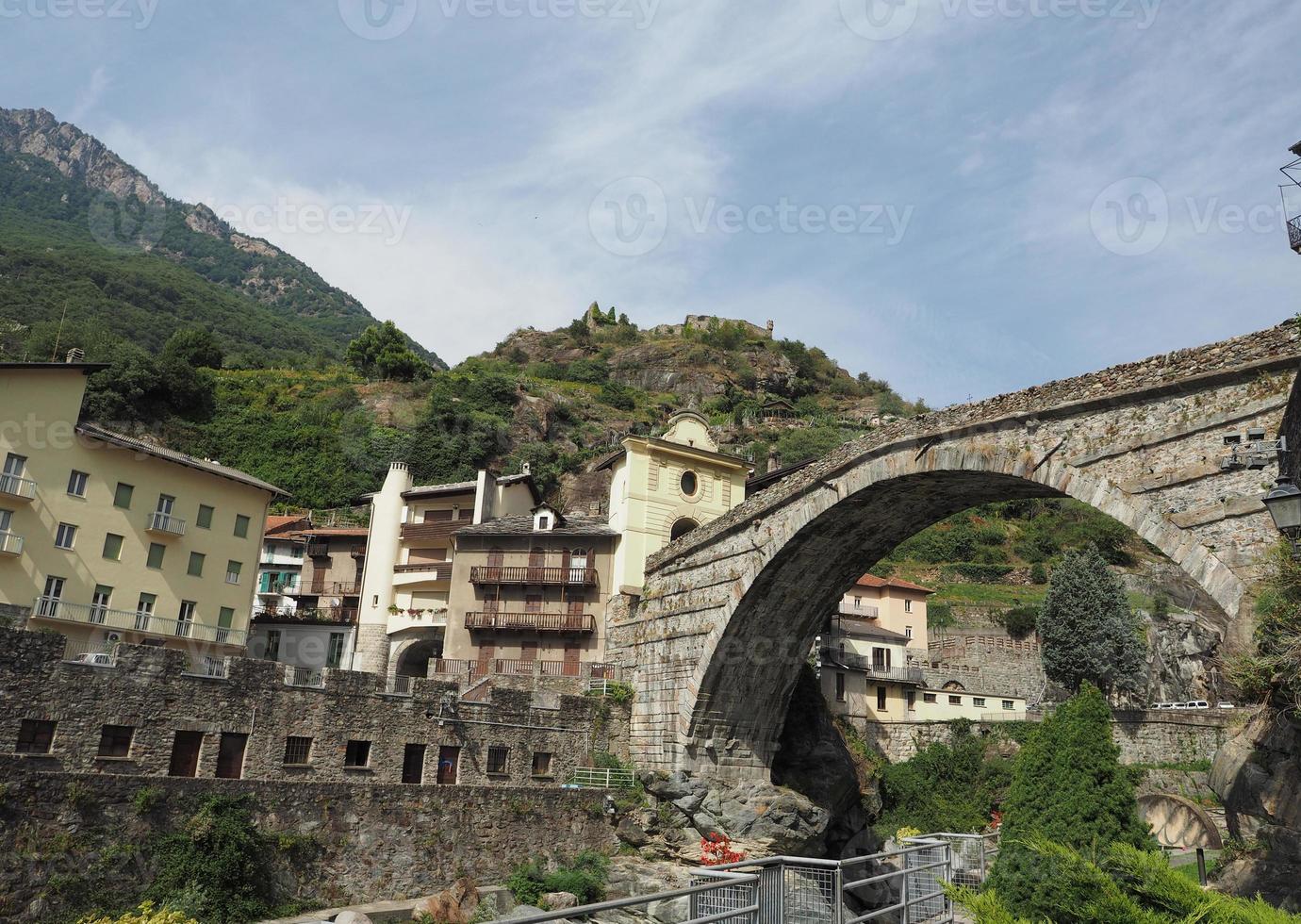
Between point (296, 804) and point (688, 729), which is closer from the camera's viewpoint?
point (296, 804)

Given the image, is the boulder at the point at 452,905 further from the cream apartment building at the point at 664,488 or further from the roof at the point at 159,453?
the roof at the point at 159,453

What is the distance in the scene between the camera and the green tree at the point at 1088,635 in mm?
43656

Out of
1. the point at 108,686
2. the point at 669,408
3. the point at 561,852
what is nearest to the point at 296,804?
the point at 108,686

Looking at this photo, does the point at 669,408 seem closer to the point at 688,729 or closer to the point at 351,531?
the point at 351,531

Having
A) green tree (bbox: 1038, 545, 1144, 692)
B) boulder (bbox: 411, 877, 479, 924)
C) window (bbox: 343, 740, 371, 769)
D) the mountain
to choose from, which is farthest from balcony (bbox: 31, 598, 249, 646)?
the mountain

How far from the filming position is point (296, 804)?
20156 mm

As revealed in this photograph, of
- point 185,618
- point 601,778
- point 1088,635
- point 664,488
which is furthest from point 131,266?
point 1088,635

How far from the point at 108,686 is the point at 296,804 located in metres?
4.46

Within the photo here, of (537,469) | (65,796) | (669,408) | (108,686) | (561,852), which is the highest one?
(669,408)

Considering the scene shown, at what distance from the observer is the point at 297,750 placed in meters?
21.5

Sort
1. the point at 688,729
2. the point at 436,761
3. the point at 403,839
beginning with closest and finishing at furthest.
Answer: the point at 403,839 → the point at 436,761 → the point at 688,729

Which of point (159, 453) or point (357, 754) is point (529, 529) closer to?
point (159, 453)

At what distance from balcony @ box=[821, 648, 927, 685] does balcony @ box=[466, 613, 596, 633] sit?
11.9 meters

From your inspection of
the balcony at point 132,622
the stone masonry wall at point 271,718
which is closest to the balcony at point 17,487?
the balcony at point 132,622
